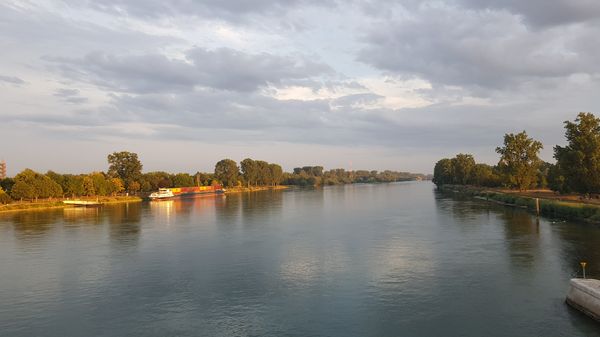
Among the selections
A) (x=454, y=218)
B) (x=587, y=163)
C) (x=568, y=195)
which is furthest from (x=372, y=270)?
(x=568, y=195)

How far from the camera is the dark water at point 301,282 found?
23250 millimetres

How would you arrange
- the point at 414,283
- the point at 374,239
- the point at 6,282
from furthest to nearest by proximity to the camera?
the point at 374,239, the point at 6,282, the point at 414,283

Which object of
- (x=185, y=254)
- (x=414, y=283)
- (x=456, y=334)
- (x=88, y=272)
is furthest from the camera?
(x=185, y=254)

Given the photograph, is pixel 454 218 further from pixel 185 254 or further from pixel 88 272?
pixel 88 272

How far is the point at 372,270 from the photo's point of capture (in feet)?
113

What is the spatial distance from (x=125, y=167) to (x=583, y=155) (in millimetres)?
145184

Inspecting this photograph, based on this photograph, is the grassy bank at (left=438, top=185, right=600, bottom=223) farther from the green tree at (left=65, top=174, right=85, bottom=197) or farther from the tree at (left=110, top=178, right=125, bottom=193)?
the tree at (left=110, top=178, right=125, bottom=193)

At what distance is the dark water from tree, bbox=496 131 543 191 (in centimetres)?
5068

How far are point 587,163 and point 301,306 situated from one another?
61301 mm

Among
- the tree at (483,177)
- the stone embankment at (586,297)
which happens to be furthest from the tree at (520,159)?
the stone embankment at (586,297)

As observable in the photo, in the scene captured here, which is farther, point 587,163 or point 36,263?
point 587,163

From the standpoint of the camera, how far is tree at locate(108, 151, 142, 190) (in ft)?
534

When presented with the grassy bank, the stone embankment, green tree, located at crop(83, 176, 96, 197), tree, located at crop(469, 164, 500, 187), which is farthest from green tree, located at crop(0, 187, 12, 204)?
tree, located at crop(469, 164, 500, 187)

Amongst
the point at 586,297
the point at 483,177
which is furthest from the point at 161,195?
the point at 586,297
